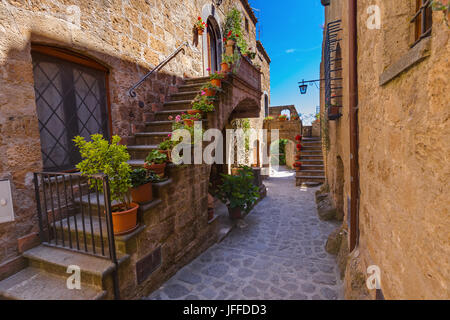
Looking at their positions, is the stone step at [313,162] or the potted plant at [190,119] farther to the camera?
the stone step at [313,162]

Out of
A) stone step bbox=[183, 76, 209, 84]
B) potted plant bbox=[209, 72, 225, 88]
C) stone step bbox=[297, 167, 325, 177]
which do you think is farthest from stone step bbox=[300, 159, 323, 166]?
potted plant bbox=[209, 72, 225, 88]

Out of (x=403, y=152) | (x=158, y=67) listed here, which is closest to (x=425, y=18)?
(x=403, y=152)

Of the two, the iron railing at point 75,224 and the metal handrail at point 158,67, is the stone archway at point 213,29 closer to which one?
the metal handrail at point 158,67

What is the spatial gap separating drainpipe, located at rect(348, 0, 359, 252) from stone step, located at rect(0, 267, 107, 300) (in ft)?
10.9

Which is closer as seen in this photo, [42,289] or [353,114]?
[42,289]

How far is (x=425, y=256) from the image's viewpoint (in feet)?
4.36

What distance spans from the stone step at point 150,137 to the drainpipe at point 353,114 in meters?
3.24

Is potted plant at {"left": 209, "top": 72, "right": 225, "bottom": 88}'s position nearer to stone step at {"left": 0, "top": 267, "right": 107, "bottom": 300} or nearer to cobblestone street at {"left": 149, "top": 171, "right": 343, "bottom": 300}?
cobblestone street at {"left": 149, "top": 171, "right": 343, "bottom": 300}

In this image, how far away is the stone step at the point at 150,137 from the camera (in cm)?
462

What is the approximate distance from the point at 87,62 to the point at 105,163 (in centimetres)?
223

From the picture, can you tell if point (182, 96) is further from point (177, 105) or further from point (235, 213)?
point (235, 213)

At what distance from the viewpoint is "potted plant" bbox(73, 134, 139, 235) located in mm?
2598

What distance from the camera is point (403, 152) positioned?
166 centimetres

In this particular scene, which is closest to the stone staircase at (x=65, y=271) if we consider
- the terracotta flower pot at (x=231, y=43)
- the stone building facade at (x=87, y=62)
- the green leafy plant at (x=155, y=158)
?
the stone building facade at (x=87, y=62)
